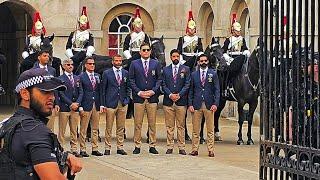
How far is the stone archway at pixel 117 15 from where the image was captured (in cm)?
2844

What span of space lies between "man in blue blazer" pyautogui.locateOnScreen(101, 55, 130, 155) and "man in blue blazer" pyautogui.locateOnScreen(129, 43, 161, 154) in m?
0.20

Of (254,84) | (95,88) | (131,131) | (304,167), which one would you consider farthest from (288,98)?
(131,131)

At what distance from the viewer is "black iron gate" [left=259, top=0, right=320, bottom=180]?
644 centimetres

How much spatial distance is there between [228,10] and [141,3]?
473cm

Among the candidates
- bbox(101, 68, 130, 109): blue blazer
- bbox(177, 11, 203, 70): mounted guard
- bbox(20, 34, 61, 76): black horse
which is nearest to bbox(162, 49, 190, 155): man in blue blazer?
bbox(101, 68, 130, 109): blue blazer

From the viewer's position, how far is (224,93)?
1766cm

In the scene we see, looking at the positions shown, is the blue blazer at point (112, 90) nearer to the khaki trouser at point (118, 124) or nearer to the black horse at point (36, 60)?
the khaki trouser at point (118, 124)

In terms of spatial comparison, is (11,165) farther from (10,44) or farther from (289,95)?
(10,44)

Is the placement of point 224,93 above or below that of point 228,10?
below

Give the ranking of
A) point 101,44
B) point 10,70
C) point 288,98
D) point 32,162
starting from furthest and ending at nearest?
point 10,70 → point 101,44 → point 288,98 → point 32,162

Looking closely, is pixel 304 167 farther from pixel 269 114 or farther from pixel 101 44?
pixel 101 44

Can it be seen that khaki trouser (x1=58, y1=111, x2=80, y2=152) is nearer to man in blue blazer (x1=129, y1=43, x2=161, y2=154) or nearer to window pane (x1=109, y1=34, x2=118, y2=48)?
man in blue blazer (x1=129, y1=43, x2=161, y2=154)

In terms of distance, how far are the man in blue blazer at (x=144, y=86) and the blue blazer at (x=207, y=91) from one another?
71 centimetres

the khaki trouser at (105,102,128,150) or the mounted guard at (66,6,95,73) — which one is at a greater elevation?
the mounted guard at (66,6,95,73)
